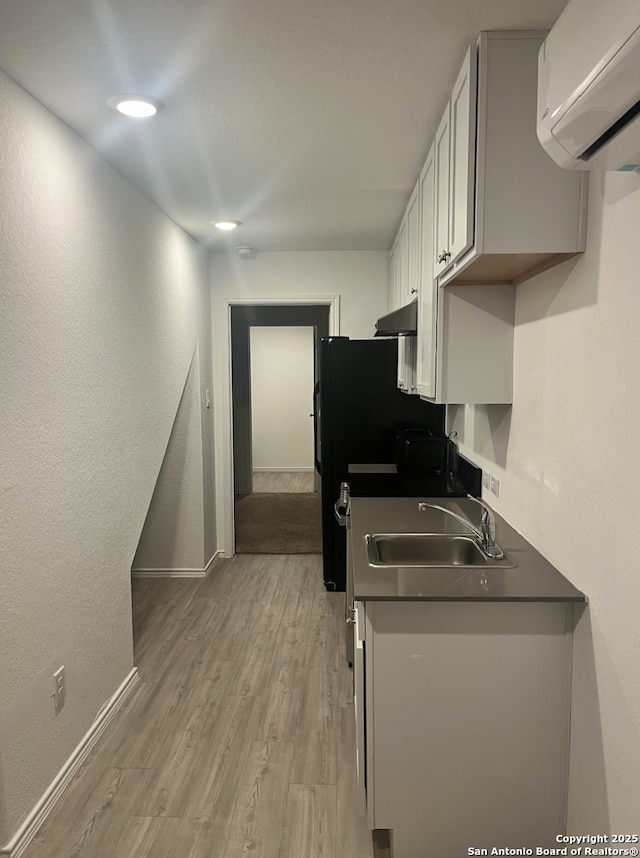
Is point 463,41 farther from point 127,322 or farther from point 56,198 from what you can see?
point 127,322

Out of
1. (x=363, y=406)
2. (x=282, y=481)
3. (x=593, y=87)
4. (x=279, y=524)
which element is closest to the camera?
(x=593, y=87)

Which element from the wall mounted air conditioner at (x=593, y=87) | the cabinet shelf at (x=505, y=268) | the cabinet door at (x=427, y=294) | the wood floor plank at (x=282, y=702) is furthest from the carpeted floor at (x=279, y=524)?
the wall mounted air conditioner at (x=593, y=87)

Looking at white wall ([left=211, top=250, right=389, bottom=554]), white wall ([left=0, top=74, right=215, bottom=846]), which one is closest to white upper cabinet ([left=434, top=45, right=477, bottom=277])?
white wall ([left=0, top=74, right=215, bottom=846])

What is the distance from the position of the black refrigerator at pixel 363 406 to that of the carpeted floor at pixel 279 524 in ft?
4.54

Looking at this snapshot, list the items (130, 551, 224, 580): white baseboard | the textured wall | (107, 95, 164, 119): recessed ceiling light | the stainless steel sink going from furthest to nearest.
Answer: (130, 551, 224, 580): white baseboard
the textured wall
the stainless steel sink
(107, 95, 164, 119): recessed ceiling light

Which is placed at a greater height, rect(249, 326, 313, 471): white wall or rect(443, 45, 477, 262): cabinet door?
rect(443, 45, 477, 262): cabinet door

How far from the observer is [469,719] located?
171 cm

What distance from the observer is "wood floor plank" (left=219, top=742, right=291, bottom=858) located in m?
1.86

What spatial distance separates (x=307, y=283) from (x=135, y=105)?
2619mm

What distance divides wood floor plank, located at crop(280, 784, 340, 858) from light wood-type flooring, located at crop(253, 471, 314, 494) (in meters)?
5.41

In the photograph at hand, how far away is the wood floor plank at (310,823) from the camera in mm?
1842

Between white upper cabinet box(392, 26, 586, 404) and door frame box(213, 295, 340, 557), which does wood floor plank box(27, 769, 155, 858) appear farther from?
door frame box(213, 295, 340, 557)

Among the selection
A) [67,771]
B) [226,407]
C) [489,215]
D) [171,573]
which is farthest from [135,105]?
[171,573]

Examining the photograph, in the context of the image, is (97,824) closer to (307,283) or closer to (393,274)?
(393,274)
